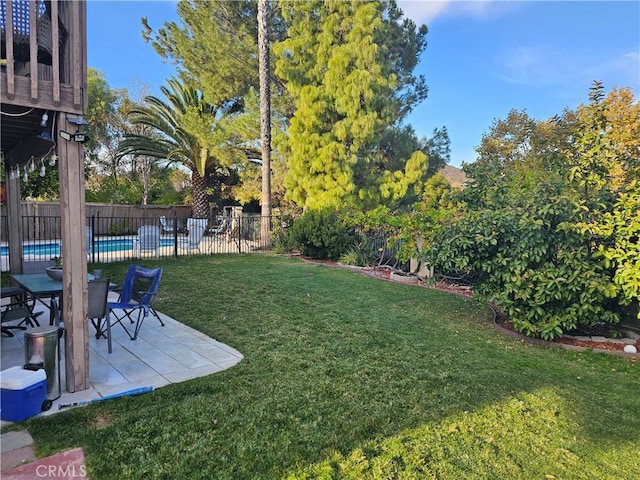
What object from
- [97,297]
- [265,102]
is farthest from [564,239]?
[265,102]

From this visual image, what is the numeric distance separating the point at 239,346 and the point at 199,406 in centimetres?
140

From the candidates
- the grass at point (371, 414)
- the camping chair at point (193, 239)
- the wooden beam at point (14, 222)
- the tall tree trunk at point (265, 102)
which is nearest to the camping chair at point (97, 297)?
the grass at point (371, 414)

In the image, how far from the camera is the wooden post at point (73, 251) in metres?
2.86

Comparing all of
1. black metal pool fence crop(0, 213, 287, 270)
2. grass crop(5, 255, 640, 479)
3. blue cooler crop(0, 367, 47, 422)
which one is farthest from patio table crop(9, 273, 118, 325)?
black metal pool fence crop(0, 213, 287, 270)

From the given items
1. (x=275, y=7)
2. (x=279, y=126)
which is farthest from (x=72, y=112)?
(x=275, y=7)

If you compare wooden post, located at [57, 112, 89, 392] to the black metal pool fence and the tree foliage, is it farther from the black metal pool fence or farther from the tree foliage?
the black metal pool fence

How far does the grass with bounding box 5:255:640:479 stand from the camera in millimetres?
2295

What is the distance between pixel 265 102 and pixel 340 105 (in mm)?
2746

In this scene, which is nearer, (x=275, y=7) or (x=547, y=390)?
(x=547, y=390)

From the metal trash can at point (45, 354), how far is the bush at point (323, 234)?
29.2ft

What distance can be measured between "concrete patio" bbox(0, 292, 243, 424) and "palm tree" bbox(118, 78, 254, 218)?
12895 mm

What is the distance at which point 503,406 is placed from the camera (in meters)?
3.08

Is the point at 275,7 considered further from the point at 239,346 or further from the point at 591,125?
the point at 239,346

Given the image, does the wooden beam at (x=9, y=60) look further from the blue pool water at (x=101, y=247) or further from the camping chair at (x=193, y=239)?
the blue pool water at (x=101, y=247)
